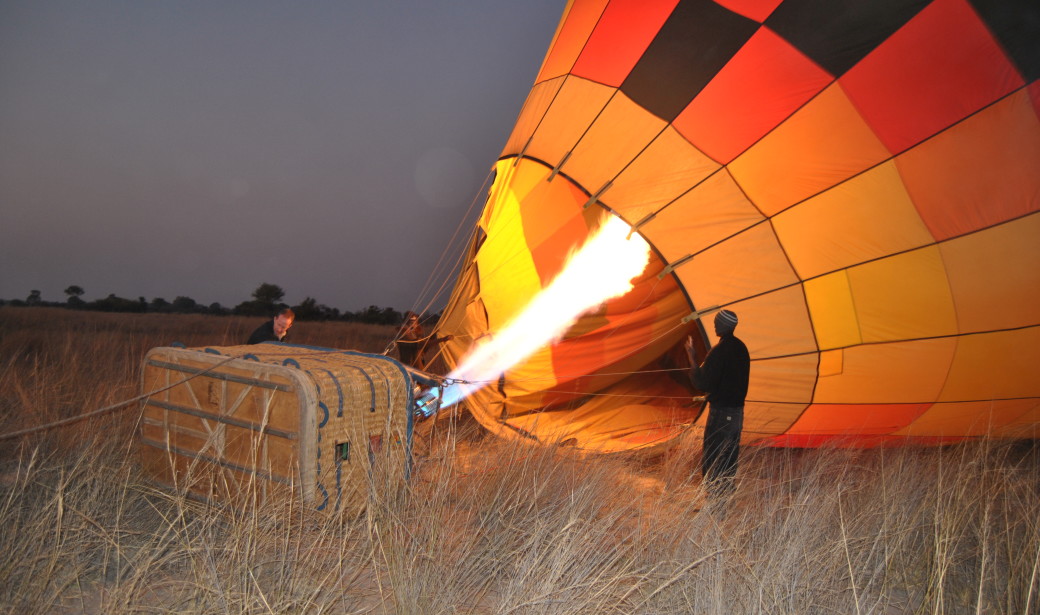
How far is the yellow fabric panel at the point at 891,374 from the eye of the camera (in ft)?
14.3

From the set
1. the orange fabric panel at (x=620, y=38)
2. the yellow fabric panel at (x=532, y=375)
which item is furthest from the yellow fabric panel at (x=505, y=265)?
the orange fabric panel at (x=620, y=38)

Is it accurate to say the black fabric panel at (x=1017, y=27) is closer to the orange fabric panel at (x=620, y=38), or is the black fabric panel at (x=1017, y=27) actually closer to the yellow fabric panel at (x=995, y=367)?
the yellow fabric panel at (x=995, y=367)

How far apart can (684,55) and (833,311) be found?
1.84m

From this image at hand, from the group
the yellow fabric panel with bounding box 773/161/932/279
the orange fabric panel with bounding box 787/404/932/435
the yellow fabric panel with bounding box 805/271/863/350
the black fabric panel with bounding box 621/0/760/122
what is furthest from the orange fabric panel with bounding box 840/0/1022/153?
the orange fabric panel with bounding box 787/404/932/435

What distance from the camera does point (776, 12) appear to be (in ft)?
13.4

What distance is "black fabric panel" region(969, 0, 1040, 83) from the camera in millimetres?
3789

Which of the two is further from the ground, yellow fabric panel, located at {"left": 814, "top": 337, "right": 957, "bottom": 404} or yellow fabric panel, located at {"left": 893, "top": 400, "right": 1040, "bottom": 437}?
yellow fabric panel, located at {"left": 814, "top": 337, "right": 957, "bottom": 404}

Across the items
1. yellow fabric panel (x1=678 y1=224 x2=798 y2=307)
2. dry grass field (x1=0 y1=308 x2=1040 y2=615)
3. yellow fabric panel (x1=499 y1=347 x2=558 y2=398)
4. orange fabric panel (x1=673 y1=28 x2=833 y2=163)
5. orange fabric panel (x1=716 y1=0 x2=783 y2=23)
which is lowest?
dry grass field (x1=0 y1=308 x2=1040 y2=615)

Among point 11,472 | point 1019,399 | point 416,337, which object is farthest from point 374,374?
point 1019,399

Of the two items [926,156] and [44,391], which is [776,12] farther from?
[44,391]

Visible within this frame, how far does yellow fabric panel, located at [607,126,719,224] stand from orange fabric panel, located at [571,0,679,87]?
553mm

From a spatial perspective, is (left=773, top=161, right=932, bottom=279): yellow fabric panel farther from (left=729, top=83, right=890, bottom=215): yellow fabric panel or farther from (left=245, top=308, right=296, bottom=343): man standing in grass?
(left=245, top=308, right=296, bottom=343): man standing in grass

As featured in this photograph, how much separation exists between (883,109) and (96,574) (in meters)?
4.39

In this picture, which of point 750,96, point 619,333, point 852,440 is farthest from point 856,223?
point 619,333
